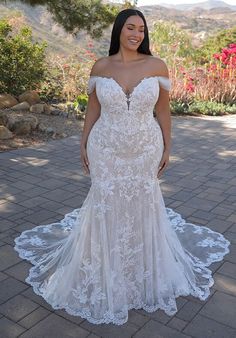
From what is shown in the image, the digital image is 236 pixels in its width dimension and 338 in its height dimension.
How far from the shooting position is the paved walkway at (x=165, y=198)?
2.74 metres

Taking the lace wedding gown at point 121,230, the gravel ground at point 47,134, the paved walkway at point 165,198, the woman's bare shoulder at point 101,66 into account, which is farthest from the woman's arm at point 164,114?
the gravel ground at point 47,134

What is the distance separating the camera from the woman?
2.76 m

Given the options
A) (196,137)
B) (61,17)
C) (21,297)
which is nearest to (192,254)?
(21,297)

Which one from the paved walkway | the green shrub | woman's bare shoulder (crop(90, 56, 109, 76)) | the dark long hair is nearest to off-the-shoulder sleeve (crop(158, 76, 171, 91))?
the dark long hair

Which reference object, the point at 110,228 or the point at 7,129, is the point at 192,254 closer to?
the point at 110,228

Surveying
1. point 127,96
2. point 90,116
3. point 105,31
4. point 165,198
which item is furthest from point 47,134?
point 127,96

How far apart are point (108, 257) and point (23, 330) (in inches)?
28.5

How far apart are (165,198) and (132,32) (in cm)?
263

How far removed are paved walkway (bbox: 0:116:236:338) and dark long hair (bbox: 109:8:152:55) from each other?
181 cm

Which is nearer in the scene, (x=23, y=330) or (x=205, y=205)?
(x=23, y=330)

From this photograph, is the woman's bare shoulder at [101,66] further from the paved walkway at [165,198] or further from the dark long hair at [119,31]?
the paved walkway at [165,198]

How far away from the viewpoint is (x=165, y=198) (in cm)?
499

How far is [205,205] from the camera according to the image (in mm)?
4785

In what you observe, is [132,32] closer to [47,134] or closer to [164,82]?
[164,82]
